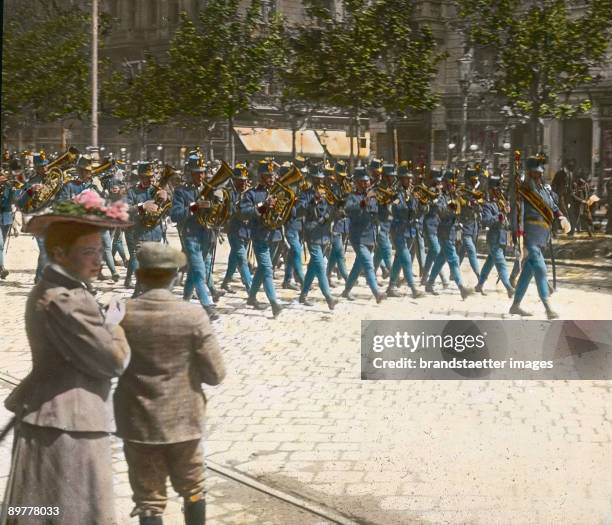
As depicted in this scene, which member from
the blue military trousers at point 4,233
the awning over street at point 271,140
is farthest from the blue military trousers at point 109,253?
the blue military trousers at point 4,233

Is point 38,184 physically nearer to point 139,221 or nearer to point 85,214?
point 139,221

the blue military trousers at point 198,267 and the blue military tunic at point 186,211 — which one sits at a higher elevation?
the blue military tunic at point 186,211

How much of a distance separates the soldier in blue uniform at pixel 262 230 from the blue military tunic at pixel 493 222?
2.22 metres

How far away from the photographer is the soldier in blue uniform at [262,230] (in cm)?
1108

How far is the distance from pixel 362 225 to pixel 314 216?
58 cm

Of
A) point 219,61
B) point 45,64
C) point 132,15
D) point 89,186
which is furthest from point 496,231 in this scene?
point 45,64

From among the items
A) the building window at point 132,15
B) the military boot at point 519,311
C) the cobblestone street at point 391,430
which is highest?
the building window at point 132,15

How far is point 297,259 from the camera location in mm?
12312

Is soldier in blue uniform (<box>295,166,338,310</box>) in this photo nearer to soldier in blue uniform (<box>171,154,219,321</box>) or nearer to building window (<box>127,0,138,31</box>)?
soldier in blue uniform (<box>171,154,219,321</box>)

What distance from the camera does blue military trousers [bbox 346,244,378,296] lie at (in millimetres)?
11062

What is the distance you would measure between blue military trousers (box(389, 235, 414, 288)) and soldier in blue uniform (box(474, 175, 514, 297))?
2.79 ft

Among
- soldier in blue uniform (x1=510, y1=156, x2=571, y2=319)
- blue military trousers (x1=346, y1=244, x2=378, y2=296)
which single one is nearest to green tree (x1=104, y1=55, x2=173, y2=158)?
blue military trousers (x1=346, y1=244, x2=378, y2=296)

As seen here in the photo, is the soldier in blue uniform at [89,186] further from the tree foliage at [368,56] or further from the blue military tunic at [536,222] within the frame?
the blue military tunic at [536,222]

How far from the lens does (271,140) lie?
29.8 feet
